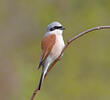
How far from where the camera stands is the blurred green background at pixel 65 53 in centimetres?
665

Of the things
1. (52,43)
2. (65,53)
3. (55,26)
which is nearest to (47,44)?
(52,43)

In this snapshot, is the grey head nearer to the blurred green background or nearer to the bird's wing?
the bird's wing

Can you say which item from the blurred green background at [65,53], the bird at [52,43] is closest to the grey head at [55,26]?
the bird at [52,43]

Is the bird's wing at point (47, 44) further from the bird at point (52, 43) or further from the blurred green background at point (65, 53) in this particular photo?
the blurred green background at point (65, 53)

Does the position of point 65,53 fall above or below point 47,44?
below

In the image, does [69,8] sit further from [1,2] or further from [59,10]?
[1,2]

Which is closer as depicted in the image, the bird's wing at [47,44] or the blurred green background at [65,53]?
the bird's wing at [47,44]

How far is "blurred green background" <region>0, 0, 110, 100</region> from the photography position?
6.65 metres

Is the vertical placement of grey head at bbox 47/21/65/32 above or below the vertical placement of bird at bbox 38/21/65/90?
above

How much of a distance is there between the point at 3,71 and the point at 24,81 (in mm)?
624

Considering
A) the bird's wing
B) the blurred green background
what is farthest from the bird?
the blurred green background

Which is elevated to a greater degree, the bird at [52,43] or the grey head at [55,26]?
the grey head at [55,26]

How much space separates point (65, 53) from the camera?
7.36 meters

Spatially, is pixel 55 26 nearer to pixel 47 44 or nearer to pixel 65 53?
pixel 47 44
